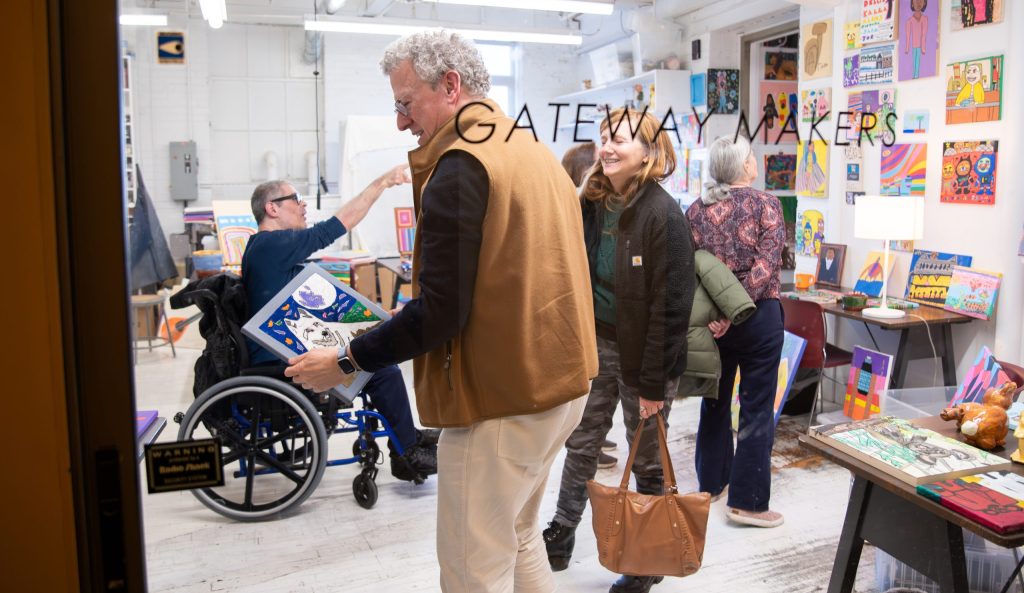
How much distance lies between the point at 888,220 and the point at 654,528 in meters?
2.18

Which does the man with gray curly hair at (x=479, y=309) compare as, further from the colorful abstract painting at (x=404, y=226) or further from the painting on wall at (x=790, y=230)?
the painting on wall at (x=790, y=230)

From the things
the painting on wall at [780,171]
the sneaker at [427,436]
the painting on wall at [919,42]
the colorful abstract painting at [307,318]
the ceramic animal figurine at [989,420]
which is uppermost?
the painting on wall at [919,42]

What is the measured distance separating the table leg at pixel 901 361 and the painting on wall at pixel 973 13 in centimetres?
133

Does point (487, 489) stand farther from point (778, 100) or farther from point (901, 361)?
point (901, 361)

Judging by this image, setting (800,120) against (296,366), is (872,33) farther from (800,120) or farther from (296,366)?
(296,366)

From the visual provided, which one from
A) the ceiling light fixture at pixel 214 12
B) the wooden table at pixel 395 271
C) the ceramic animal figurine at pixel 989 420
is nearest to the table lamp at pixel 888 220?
the ceramic animal figurine at pixel 989 420

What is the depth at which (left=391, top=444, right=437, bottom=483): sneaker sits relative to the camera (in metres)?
2.96

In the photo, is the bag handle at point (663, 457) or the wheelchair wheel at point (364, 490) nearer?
the bag handle at point (663, 457)

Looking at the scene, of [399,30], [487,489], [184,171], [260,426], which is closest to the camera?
[184,171]

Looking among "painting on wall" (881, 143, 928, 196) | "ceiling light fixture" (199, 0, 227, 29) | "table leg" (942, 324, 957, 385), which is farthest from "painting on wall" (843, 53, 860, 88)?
"ceiling light fixture" (199, 0, 227, 29)

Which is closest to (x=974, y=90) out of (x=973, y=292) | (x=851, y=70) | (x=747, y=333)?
(x=851, y=70)

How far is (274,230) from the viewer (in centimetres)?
182

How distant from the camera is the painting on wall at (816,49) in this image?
3037 mm

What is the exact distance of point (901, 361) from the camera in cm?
392
